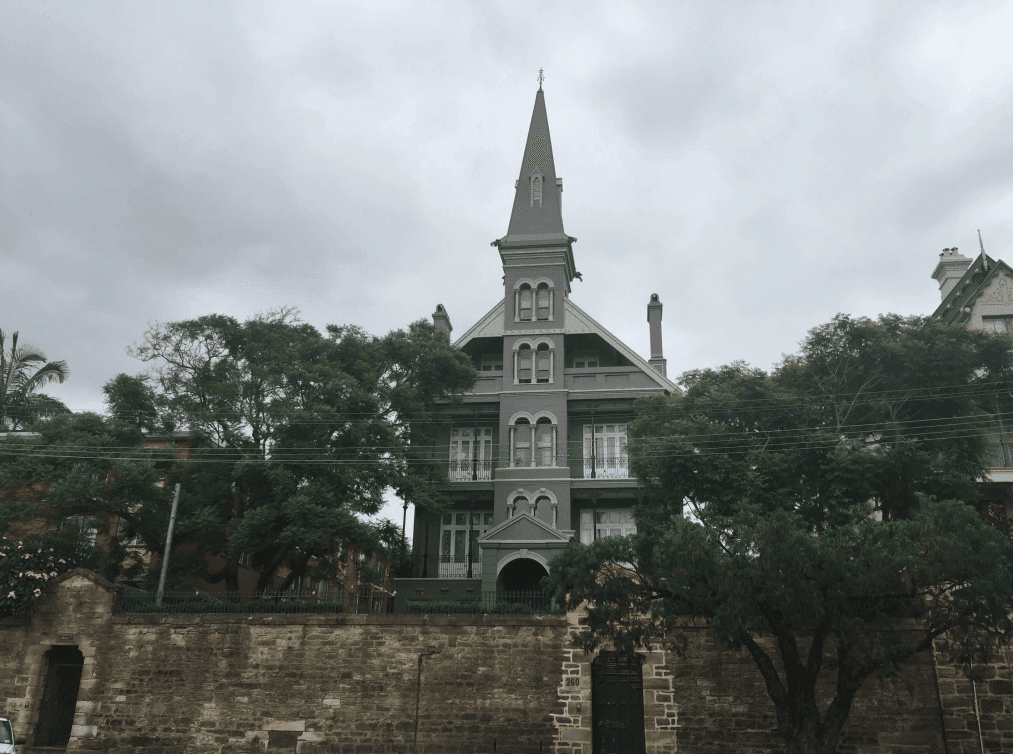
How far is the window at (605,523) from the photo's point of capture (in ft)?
103

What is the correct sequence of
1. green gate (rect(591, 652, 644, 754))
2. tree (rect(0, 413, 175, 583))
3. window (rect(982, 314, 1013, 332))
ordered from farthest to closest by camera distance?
window (rect(982, 314, 1013, 332)) < tree (rect(0, 413, 175, 583)) < green gate (rect(591, 652, 644, 754))

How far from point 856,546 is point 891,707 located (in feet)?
16.5

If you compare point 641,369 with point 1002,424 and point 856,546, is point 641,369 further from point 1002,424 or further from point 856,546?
point 856,546

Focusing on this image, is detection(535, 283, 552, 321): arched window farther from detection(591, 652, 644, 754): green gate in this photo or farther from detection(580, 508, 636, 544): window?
detection(591, 652, 644, 754): green gate

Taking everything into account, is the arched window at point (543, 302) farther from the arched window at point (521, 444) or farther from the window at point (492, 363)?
the arched window at point (521, 444)

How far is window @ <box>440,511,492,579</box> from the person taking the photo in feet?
101

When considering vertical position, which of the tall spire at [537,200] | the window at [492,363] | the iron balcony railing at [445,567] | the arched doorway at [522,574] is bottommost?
the arched doorway at [522,574]

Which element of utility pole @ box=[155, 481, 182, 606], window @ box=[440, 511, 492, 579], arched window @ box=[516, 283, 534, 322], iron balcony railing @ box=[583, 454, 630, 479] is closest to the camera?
utility pole @ box=[155, 481, 182, 606]

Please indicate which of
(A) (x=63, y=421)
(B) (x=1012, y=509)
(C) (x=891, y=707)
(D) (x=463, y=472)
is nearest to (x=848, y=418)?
(B) (x=1012, y=509)

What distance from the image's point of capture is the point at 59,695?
20.3 meters

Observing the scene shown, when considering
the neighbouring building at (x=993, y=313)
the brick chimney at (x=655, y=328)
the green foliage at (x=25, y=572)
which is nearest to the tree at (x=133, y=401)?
the green foliage at (x=25, y=572)

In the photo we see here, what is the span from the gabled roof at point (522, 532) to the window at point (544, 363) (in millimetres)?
7131

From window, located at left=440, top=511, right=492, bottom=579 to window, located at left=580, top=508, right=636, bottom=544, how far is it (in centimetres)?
382

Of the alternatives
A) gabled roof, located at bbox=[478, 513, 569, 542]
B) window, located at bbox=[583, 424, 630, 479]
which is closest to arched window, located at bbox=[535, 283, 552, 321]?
window, located at bbox=[583, 424, 630, 479]
